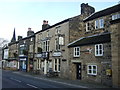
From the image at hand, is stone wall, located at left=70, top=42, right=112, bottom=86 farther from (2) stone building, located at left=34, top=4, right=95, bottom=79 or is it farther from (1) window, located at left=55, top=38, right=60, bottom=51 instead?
(1) window, located at left=55, top=38, right=60, bottom=51

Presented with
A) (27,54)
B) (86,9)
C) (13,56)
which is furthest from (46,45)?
(13,56)

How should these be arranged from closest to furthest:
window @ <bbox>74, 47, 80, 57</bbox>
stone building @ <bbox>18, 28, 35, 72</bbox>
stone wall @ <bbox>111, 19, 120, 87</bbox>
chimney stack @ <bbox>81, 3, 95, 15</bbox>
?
stone wall @ <bbox>111, 19, 120, 87</bbox>, window @ <bbox>74, 47, 80, 57</bbox>, chimney stack @ <bbox>81, 3, 95, 15</bbox>, stone building @ <bbox>18, 28, 35, 72</bbox>

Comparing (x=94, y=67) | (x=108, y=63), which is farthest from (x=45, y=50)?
(x=108, y=63)

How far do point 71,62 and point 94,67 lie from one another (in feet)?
14.2

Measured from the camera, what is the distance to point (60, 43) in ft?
75.3

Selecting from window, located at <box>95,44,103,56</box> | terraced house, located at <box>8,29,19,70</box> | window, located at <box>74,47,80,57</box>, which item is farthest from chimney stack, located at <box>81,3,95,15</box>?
terraced house, located at <box>8,29,19,70</box>

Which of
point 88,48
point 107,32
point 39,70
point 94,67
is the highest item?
point 107,32

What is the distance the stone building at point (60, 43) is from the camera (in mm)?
22355

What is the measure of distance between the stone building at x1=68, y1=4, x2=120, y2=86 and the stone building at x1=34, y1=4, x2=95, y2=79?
0.97m

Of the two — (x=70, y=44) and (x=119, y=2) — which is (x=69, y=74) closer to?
(x=70, y=44)

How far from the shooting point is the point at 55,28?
84.2 feet

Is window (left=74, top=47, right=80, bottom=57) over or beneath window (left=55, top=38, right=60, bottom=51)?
beneath

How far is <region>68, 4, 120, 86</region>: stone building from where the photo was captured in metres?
15.9

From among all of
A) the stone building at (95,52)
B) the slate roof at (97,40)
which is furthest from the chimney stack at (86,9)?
the slate roof at (97,40)
